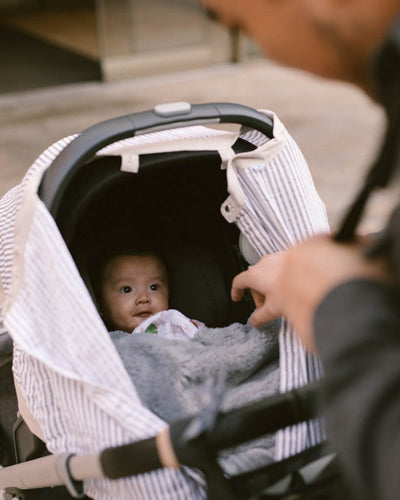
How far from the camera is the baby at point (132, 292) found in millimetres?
1449

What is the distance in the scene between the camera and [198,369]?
1103 millimetres

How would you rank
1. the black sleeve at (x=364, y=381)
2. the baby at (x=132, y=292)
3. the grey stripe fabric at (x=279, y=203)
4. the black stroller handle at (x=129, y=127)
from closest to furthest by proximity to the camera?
the black sleeve at (x=364, y=381), the black stroller handle at (x=129, y=127), the grey stripe fabric at (x=279, y=203), the baby at (x=132, y=292)

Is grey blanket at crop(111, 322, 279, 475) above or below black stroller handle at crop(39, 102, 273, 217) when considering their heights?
below

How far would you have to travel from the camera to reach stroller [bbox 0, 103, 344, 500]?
873mm

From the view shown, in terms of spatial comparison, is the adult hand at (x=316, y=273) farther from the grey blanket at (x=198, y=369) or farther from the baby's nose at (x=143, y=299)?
the baby's nose at (x=143, y=299)

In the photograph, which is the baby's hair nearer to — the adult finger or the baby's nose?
the baby's nose

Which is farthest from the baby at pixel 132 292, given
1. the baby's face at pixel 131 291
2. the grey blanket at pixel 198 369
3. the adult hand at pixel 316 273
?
the adult hand at pixel 316 273

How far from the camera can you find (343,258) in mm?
626

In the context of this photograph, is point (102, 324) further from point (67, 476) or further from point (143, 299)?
point (143, 299)

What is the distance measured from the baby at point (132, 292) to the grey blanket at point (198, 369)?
8.7 inches

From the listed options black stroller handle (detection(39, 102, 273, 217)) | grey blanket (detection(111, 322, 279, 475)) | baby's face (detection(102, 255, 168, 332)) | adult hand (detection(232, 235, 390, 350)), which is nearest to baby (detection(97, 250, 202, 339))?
baby's face (detection(102, 255, 168, 332))

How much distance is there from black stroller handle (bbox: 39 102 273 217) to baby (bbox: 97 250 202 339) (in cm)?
41

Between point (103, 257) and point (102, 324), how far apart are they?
48cm

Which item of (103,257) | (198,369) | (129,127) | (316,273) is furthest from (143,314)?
(316,273)
